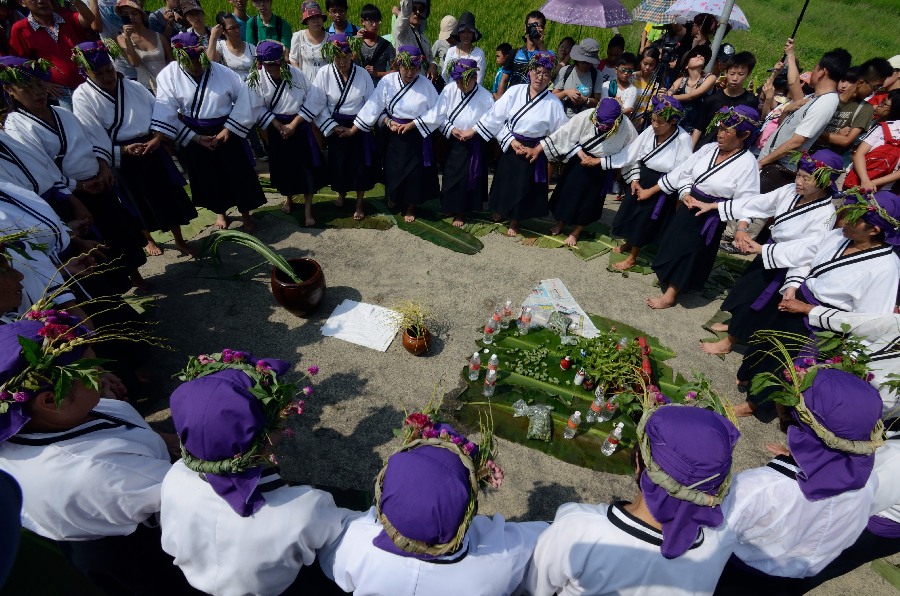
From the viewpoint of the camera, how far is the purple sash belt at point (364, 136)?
573cm

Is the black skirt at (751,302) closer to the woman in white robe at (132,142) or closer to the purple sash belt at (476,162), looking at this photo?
the purple sash belt at (476,162)

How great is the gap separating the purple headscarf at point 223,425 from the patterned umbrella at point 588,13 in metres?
7.77

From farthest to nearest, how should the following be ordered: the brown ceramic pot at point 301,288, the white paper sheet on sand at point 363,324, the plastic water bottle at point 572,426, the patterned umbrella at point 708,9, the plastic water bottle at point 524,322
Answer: the patterned umbrella at point 708,9 < the plastic water bottle at point 524,322 < the white paper sheet on sand at point 363,324 < the brown ceramic pot at point 301,288 < the plastic water bottle at point 572,426

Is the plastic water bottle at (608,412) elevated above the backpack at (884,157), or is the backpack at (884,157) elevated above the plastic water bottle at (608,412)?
the backpack at (884,157)

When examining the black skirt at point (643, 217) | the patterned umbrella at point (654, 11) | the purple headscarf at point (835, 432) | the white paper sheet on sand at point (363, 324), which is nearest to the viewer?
the purple headscarf at point (835, 432)

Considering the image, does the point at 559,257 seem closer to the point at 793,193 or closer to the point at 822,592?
the point at 793,193

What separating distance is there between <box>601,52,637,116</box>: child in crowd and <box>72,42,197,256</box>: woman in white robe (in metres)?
6.49

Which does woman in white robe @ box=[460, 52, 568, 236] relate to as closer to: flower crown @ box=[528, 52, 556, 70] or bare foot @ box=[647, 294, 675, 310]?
flower crown @ box=[528, 52, 556, 70]

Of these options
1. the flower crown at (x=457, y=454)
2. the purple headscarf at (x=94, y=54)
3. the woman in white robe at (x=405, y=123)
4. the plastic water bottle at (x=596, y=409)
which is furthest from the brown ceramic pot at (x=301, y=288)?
the plastic water bottle at (x=596, y=409)

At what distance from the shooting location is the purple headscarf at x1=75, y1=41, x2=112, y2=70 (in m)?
3.95

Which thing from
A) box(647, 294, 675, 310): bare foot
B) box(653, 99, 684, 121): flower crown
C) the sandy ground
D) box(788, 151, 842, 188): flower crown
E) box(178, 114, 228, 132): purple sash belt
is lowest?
the sandy ground

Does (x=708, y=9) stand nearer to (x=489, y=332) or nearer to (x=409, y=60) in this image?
(x=409, y=60)

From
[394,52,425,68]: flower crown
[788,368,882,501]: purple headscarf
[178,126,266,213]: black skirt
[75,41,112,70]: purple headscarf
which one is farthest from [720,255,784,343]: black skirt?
[75,41,112,70]: purple headscarf

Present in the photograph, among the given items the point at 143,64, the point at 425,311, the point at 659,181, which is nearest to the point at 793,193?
the point at 659,181
